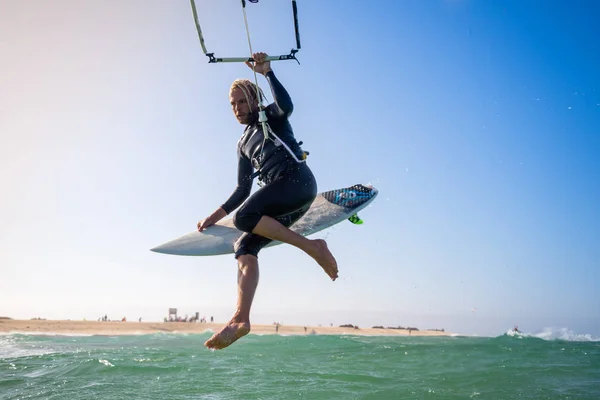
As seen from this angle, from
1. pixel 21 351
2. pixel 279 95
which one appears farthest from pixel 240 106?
pixel 21 351

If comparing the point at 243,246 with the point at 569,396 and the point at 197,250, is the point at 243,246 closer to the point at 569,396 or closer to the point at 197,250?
the point at 197,250

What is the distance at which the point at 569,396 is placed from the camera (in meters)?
6.95

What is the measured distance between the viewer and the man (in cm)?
323

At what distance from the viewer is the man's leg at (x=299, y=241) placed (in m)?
3.23

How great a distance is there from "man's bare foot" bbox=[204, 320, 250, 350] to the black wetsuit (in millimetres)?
544

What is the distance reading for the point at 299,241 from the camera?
3.27 meters

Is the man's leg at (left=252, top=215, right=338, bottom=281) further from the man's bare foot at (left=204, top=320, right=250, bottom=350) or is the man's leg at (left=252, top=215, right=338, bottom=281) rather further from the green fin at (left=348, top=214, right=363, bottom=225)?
the green fin at (left=348, top=214, right=363, bottom=225)

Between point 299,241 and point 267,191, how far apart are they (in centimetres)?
43

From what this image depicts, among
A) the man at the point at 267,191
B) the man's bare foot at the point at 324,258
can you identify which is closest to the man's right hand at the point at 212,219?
the man at the point at 267,191

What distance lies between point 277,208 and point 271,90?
0.86 m

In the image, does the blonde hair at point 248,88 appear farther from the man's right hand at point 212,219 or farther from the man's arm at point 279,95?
the man's right hand at point 212,219

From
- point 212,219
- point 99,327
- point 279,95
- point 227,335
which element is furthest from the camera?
point 99,327

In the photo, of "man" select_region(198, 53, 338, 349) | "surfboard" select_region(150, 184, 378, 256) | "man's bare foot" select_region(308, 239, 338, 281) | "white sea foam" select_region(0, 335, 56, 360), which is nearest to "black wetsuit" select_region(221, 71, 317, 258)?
"man" select_region(198, 53, 338, 349)

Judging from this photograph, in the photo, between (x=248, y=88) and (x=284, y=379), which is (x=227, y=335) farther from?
(x=284, y=379)
